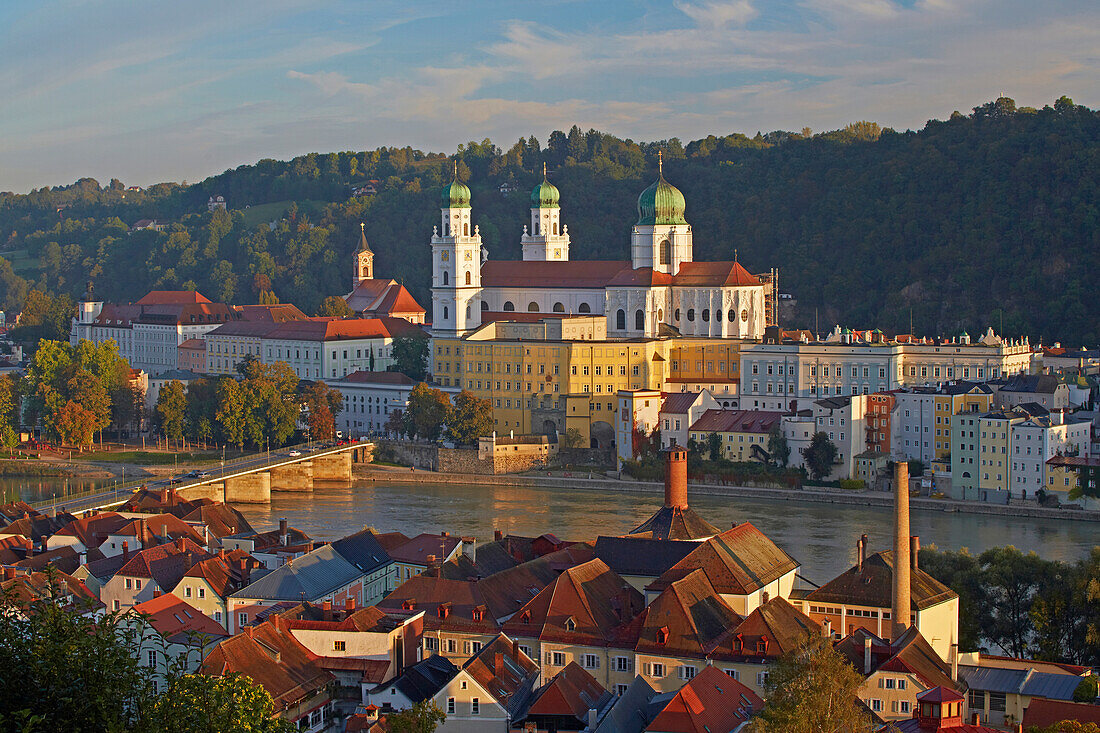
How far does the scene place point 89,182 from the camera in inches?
5866

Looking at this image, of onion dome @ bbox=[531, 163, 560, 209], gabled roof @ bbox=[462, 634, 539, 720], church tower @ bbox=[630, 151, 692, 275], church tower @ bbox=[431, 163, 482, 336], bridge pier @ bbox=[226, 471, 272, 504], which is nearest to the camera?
gabled roof @ bbox=[462, 634, 539, 720]

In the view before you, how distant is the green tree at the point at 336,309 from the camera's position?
228 ft

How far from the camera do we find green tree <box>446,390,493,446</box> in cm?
4822

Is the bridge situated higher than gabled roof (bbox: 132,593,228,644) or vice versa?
gabled roof (bbox: 132,593,228,644)

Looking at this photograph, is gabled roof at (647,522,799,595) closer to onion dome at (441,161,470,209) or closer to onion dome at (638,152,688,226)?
onion dome at (638,152,688,226)

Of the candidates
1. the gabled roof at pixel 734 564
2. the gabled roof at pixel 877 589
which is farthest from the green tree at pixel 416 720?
the gabled roof at pixel 877 589

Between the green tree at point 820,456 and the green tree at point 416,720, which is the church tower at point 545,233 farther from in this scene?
the green tree at point 416,720

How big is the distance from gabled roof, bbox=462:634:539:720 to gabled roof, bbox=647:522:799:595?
8.19 ft

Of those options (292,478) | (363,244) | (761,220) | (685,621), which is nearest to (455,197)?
(292,478)

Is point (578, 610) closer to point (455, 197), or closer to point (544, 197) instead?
point (455, 197)

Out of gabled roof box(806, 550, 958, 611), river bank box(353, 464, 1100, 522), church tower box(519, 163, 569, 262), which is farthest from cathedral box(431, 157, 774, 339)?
gabled roof box(806, 550, 958, 611)

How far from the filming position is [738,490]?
4300 centimetres

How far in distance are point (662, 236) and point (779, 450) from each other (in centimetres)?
1446

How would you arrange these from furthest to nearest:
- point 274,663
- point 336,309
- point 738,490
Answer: point 336,309
point 738,490
point 274,663
